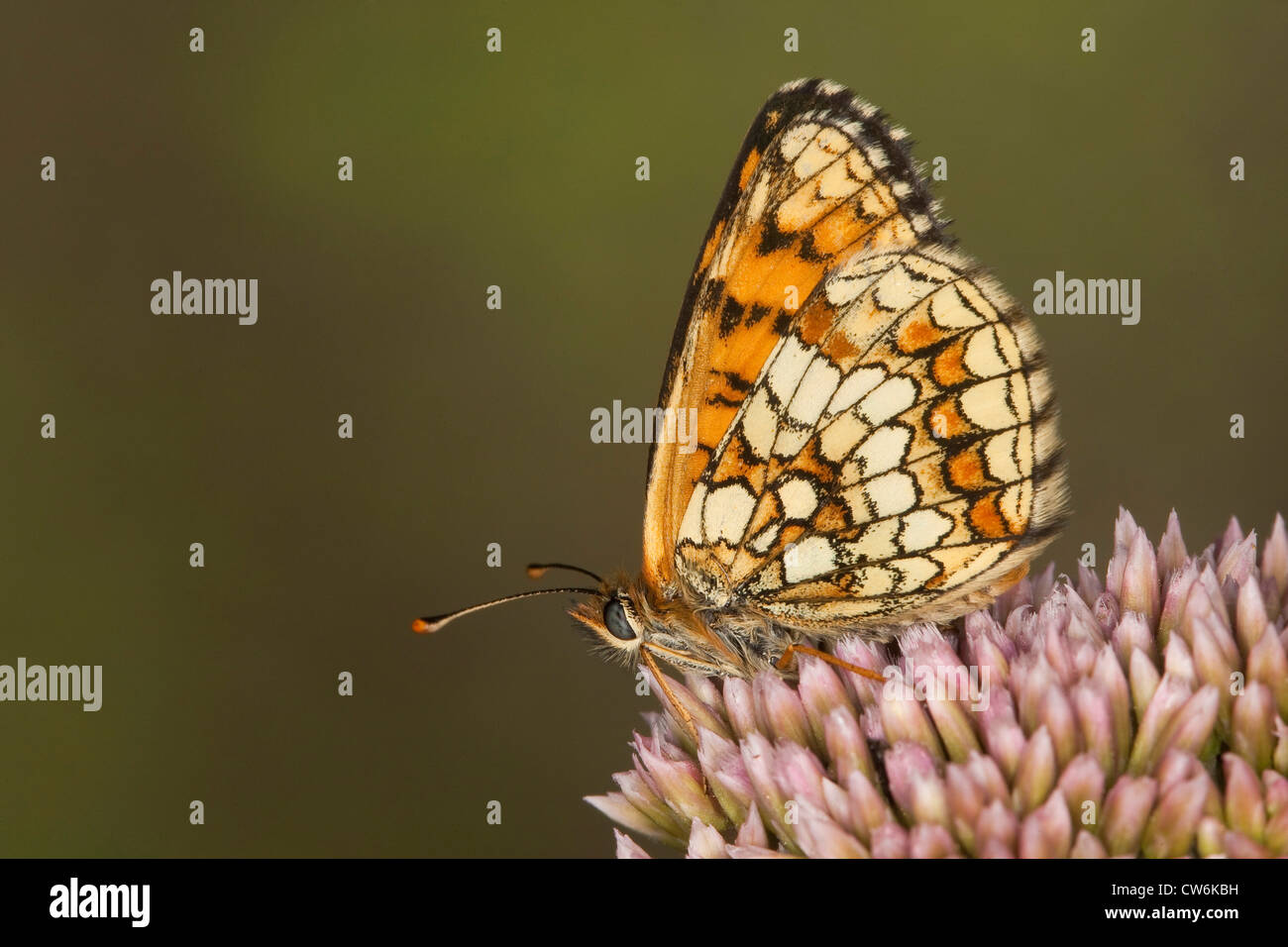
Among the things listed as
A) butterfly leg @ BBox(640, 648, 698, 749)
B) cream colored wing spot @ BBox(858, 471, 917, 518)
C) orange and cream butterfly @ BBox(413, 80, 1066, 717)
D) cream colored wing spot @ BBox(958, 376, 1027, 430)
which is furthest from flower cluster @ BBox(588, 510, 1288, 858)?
cream colored wing spot @ BBox(958, 376, 1027, 430)

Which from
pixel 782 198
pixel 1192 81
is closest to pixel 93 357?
pixel 782 198

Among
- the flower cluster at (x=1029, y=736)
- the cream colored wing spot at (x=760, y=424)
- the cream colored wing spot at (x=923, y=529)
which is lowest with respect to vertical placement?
the flower cluster at (x=1029, y=736)

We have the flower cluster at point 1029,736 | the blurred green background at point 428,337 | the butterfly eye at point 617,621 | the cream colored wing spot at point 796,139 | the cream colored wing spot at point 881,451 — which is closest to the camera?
the flower cluster at point 1029,736

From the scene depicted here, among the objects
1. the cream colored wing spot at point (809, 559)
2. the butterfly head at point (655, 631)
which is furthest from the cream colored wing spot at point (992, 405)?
the butterfly head at point (655, 631)

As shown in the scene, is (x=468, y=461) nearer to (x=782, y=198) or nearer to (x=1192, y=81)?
(x=782, y=198)

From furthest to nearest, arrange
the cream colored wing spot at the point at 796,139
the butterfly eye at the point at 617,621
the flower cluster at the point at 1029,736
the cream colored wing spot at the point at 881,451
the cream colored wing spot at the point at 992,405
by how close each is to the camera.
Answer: the butterfly eye at the point at 617,621, the cream colored wing spot at the point at 796,139, the cream colored wing spot at the point at 881,451, the cream colored wing spot at the point at 992,405, the flower cluster at the point at 1029,736

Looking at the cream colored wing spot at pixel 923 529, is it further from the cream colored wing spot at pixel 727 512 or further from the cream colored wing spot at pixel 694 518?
the cream colored wing spot at pixel 694 518
